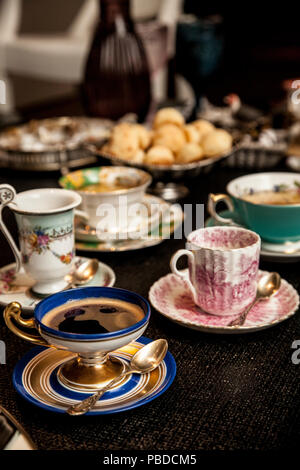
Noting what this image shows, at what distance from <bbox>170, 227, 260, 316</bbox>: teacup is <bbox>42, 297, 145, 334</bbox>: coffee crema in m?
0.13

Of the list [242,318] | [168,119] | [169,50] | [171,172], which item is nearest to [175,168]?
[171,172]

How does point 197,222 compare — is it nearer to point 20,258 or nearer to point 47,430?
point 20,258

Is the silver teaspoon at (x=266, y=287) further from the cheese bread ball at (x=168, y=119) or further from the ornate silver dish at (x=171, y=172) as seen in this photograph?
the cheese bread ball at (x=168, y=119)

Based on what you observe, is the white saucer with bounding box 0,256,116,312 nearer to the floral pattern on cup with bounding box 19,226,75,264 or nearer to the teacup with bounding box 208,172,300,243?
the floral pattern on cup with bounding box 19,226,75,264

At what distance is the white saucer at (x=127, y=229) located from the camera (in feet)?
2.95

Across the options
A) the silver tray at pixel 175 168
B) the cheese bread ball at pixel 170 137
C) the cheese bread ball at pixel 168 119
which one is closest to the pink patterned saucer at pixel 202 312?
the silver tray at pixel 175 168

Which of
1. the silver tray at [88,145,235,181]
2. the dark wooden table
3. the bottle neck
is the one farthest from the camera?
the bottle neck

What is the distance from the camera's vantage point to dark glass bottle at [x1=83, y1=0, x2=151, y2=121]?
4.88 feet

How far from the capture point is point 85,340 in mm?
515

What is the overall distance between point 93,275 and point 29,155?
0.55m

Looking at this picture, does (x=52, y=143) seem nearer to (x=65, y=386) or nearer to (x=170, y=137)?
(x=170, y=137)

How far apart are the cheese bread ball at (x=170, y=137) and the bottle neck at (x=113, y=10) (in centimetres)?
42

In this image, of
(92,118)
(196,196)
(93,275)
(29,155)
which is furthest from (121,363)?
(92,118)

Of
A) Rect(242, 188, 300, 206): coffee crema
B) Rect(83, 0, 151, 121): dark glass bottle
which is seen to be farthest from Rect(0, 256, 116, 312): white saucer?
Rect(83, 0, 151, 121): dark glass bottle
